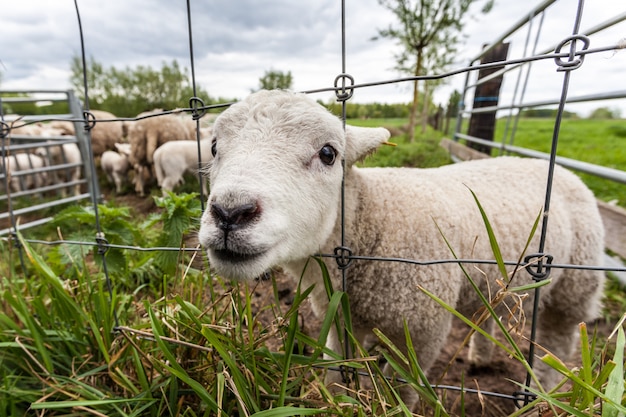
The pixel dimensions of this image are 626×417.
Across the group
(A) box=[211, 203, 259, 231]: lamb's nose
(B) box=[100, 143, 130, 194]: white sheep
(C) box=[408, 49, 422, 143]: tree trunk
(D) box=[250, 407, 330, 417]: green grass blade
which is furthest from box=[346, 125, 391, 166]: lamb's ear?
(B) box=[100, 143, 130, 194]: white sheep

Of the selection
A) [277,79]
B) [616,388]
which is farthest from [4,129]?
[277,79]

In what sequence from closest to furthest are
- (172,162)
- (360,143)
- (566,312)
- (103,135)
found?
(360,143) < (566,312) < (172,162) < (103,135)

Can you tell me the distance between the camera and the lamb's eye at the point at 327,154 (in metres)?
1.44

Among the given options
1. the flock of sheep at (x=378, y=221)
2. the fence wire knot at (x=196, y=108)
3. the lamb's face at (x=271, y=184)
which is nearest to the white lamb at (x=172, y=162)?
the flock of sheep at (x=378, y=221)

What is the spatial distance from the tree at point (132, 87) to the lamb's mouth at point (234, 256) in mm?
20778

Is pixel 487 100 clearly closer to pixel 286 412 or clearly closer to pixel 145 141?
pixel 286 412

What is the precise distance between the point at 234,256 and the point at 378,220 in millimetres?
869

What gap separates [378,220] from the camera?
1751mm

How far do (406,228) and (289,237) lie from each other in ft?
2.55

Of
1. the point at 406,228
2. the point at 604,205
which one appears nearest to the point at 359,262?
the point at 406,228

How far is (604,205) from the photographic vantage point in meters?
3.08

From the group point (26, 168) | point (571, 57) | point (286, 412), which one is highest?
point (571, 57)

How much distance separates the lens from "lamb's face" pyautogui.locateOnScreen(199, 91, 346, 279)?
1100 millimetres

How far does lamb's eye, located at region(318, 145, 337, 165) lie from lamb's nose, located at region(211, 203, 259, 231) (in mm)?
471
